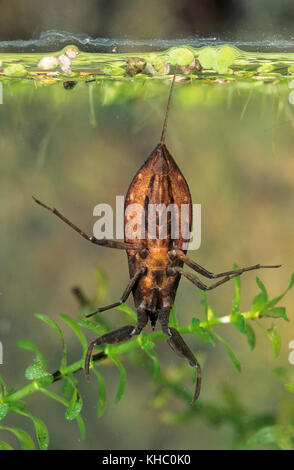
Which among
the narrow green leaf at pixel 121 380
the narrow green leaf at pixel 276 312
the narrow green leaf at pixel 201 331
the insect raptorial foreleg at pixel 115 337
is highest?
the narrow green leaf at pixel 276 312

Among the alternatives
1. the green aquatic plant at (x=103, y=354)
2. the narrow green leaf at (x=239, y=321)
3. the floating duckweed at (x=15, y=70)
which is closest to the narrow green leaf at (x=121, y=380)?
the green aquatic plant at (x=103, y=354)

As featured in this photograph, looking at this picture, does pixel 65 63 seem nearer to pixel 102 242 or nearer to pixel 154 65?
pixel 154 65

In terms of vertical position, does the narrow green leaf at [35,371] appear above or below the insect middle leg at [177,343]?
below

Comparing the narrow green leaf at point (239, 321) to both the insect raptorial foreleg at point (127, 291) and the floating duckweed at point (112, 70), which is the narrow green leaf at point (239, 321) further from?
the floating duckweed at point (112, 70)

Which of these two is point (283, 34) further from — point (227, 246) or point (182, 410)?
point (182, 410)

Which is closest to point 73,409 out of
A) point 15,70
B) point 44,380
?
point 44,380

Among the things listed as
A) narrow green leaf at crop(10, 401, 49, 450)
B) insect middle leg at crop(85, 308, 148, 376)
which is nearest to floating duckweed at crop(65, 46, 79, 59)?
insect middle leg at crop(85, 308, 148, 376)

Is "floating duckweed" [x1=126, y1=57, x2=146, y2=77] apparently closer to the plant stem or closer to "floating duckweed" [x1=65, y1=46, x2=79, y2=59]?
"floating duckweed" [x1=65, y1=46, x2=79, y2=59]
